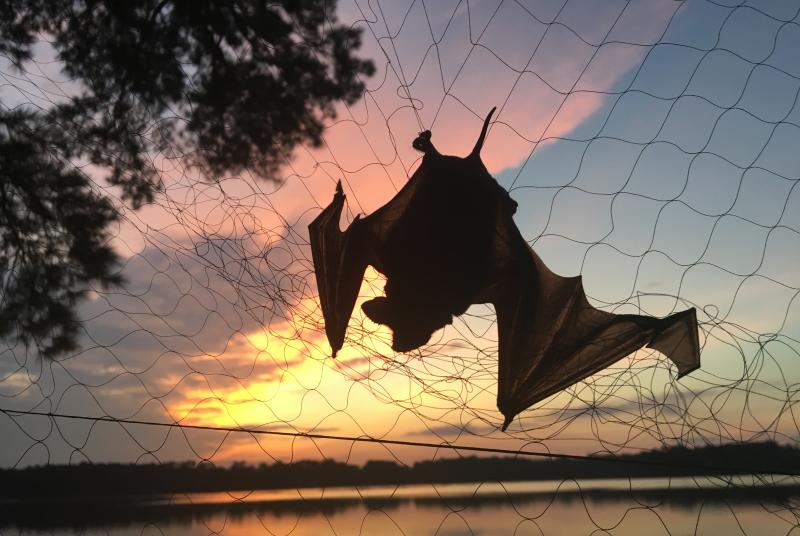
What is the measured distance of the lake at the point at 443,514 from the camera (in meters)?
2.30

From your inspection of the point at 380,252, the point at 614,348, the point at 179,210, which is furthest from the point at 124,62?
the point at 614,348

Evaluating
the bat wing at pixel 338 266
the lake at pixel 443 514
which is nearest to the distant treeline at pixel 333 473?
the lake at pixel 443 514

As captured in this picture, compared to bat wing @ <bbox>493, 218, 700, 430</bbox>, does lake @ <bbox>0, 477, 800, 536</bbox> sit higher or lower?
lower

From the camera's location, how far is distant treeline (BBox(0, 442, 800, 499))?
201 centimetres

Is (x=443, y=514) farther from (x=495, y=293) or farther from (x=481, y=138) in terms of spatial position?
(x=481, y=138)

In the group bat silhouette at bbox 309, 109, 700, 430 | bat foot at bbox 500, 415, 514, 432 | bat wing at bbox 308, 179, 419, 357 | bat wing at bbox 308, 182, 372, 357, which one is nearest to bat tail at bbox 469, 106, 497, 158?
bat silhouette at bbox 309, 109, 700, 430

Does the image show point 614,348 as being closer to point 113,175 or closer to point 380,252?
point 380,252

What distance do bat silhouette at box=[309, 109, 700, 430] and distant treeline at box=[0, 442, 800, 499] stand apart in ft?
1.03

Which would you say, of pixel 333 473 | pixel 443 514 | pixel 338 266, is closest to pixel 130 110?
pixel 338 266

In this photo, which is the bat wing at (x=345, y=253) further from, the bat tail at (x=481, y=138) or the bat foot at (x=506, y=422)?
the bat foot at (x=506, y=422)

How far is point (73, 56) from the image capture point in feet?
9.50

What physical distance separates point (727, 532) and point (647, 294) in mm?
1770

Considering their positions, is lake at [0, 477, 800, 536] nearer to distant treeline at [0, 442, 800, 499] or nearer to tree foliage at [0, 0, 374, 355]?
distant treeline at [0, 442, 800, 499]

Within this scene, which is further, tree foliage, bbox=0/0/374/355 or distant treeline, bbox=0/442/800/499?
tree foliage, bbox=0/0/374/355
